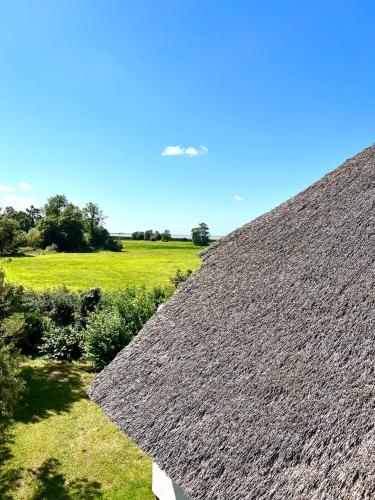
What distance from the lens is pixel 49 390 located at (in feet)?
42.9

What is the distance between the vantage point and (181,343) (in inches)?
215

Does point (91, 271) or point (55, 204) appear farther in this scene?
point (55, 204)

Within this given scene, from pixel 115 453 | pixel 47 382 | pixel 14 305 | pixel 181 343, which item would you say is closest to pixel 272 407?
pixel 181 343

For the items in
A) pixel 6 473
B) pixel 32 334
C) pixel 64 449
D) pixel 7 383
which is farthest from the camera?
pixel 32 334

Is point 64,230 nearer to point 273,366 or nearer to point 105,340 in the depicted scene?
point 105,340

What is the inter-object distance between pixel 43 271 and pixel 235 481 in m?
41.6

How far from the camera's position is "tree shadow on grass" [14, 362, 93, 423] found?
11438 millimetres

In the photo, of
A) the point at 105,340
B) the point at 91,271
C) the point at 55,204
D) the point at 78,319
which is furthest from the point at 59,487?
the point at 55,204

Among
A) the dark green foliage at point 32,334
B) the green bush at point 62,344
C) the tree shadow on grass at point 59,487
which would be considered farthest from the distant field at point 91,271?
the tree shadow on grass at point 59,487

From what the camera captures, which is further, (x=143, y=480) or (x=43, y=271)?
(x=43, y=271)

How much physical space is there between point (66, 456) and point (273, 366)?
771 centimetres

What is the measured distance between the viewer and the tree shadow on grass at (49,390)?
11438 millimetres

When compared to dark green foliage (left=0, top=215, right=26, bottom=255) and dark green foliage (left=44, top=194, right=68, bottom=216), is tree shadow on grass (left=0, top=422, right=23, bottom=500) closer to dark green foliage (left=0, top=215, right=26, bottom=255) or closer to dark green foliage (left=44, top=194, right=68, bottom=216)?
dark green foliage (left=0, top=215, right=26, bottom=255)

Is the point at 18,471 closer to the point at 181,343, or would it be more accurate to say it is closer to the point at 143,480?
the point at 143,480
